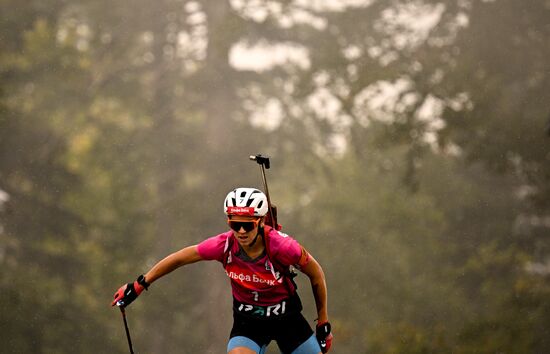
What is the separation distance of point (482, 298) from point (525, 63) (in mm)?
8038

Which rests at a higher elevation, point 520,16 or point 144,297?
point 520,16

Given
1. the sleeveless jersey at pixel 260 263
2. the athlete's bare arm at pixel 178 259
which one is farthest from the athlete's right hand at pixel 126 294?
the sleeveless jersey at pixel 260 263

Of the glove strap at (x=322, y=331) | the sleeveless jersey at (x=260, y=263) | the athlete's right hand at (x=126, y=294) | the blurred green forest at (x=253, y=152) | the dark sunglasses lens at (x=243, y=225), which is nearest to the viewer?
the dark sunglasses lens at (x=243, y=225)

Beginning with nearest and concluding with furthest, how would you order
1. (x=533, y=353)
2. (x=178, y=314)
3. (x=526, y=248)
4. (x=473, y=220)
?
(x=533, y=353) → (x=526, y=248) → (x=473, y=220) → (x=178, y=314)

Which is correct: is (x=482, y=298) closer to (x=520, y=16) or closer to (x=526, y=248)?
(x=526, y=248)

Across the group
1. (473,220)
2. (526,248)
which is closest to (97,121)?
(473,220)

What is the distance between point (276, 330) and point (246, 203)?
1118mm

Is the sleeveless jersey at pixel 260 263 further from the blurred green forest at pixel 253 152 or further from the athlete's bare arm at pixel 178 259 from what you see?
the blurred green forest at pixel 253 152

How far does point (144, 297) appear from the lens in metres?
29.3

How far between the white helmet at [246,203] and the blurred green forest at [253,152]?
18.8m

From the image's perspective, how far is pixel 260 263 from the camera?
585 cm

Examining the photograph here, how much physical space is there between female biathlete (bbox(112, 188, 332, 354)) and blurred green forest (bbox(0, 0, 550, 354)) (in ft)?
60.6

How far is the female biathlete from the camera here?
18.9 ft

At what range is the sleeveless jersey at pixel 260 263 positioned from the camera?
579 centimetres
